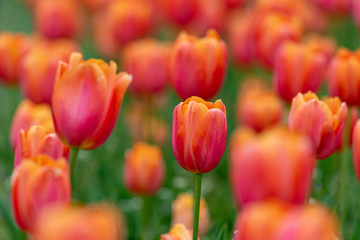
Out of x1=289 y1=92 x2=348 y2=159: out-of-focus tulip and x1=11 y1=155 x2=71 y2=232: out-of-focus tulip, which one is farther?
x1=289 y1=92 x2=348 y2=159: out-of-focus tulip

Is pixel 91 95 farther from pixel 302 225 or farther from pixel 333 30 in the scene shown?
pixel 333 30

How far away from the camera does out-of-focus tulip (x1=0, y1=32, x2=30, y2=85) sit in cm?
228

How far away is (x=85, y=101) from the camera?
115cm

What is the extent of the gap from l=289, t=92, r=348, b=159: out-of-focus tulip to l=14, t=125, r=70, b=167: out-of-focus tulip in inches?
18.6

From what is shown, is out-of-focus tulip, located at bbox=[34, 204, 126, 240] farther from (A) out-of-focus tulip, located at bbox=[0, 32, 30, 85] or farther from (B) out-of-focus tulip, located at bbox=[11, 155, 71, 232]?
(A) out-of-focus tulip, located at bbox=[0, 32, 30, 85]

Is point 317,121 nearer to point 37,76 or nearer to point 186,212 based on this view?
point 186,212

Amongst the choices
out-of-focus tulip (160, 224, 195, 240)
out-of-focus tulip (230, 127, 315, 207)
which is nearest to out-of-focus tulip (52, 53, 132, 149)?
out-of-focus tulip (160, 224, 195, 240)

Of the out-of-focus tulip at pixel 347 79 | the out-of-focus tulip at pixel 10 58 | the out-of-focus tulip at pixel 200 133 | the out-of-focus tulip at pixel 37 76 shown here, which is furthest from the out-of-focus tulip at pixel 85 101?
the out-of-focus tulip at pixel 10 58

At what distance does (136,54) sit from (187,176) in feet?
1.85

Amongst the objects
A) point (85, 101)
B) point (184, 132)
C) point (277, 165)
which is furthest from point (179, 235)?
point (277, 165)

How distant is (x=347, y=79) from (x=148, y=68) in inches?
43.6

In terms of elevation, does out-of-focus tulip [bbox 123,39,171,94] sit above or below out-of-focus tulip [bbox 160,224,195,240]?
above

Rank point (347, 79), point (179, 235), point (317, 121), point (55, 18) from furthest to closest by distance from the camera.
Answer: point (55, 18) < point (347, 79) < point (317, 121) < point (179, 235)

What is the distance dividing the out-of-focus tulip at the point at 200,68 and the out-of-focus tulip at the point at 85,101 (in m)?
0.39
